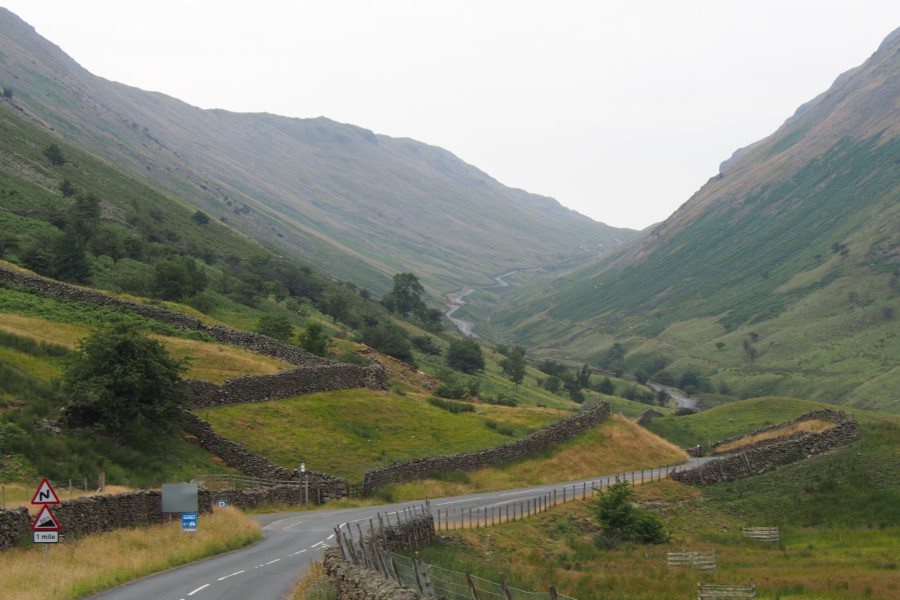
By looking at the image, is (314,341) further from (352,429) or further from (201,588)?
(201,588)

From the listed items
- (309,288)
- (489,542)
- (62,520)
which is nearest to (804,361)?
(309,288)

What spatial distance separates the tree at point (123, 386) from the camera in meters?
42.0

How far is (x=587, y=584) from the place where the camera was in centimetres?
2825

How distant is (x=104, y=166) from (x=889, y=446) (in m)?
166

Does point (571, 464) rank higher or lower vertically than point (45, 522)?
lower

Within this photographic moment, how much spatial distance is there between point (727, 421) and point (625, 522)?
2225 inches

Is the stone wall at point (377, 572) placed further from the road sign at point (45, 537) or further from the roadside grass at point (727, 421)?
the roadside grass at point (727, 421)

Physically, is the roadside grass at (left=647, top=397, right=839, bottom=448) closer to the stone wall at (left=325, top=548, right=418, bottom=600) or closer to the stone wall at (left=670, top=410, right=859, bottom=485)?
the stone wall at (left=670, top=410, right=859, bottom=485)

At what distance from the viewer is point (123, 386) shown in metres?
43.2

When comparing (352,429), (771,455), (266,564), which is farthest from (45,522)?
(771,455)

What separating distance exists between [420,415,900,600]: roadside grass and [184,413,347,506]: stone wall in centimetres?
1275

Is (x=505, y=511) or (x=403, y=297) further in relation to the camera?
(x=403, y=297)

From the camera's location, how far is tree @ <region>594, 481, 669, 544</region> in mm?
41312

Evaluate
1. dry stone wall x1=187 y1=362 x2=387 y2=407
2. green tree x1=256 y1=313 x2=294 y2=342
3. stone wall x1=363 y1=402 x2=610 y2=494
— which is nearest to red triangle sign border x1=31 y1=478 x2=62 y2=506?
stone wall x1=363 y1=402 x2=610 y2=494
